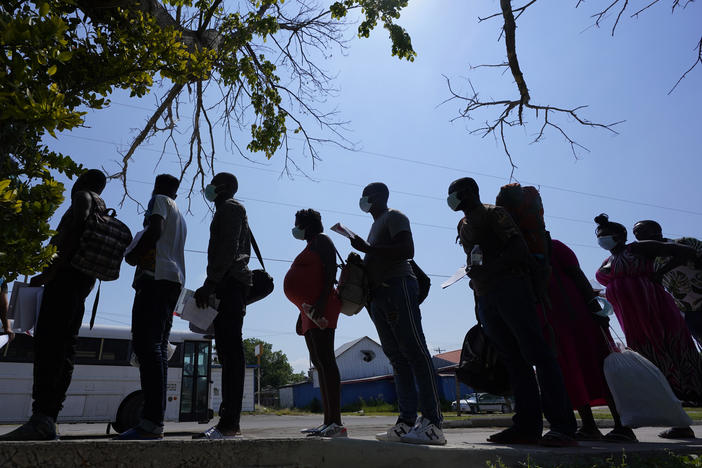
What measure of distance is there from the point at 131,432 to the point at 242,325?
932mm

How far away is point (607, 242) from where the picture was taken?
457cm

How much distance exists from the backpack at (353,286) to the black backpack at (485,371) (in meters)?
0.90

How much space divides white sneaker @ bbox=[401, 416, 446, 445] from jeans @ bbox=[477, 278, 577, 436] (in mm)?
690

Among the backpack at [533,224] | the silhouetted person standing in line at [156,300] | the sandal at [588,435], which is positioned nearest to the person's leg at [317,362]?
the silhouetted person standing in line at [156,300]

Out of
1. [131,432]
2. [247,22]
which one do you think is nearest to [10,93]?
[131,432]

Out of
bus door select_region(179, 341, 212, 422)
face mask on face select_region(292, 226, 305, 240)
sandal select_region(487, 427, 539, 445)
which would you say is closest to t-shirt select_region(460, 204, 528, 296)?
sandal select_region(487, 427, 539, 445)

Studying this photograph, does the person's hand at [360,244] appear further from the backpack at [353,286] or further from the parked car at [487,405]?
the parked car at [487,405]

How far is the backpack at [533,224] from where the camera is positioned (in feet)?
10.7

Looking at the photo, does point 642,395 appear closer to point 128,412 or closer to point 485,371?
point 485,371

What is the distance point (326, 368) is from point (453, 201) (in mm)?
1598

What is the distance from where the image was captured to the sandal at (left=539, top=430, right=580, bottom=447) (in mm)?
2879

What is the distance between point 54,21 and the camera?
2.12 metres

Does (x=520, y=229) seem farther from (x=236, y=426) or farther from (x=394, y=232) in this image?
(x=236, y=426)

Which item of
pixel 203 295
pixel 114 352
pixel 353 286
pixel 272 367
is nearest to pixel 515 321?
pixel 353 286
